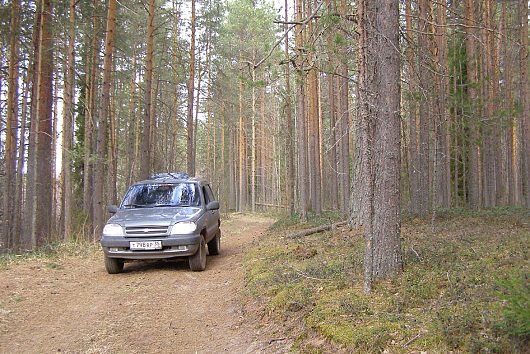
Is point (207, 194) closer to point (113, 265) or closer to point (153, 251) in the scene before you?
point (153, 251)

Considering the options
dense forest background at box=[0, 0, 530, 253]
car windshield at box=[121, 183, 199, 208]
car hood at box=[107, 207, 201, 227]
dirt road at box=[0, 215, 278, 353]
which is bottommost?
dirt road at box=[0, 215, 278, 353]

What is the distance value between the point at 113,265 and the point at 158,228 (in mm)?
1283

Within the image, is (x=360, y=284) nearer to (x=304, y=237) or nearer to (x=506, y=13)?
(x=304, y=237)

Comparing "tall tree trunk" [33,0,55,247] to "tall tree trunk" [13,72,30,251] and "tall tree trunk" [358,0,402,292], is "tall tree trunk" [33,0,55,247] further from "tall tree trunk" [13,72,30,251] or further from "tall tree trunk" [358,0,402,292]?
"tall tree trunk" [358,0,402,292]

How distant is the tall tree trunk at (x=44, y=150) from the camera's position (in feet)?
43.3

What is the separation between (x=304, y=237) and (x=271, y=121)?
29766mm

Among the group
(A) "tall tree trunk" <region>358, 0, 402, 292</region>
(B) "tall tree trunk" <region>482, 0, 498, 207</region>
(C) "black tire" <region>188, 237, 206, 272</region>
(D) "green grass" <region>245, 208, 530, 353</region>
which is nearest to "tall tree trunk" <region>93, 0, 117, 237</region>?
(C) "black tire" <region>188, 237, 206, 272</region>

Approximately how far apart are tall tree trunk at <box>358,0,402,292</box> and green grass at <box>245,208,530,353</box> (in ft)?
1.43

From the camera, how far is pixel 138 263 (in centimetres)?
962

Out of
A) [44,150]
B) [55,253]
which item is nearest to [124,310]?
[55,253]

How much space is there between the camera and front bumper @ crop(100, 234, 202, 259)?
801 cm

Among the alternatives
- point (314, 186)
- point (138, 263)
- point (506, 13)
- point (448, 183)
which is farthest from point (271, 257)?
point (506, 13)

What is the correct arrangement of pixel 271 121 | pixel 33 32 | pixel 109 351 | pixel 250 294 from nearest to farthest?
pixel 109 351 → pixel 250 294 → pixel 33 32 → pixel 271 121

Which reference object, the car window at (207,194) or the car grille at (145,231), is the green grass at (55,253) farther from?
the car window at (207,194)
